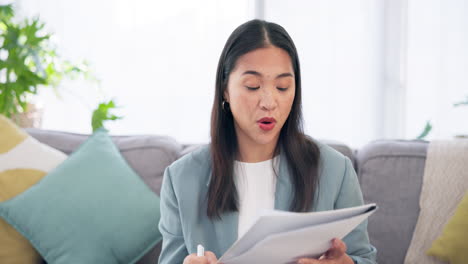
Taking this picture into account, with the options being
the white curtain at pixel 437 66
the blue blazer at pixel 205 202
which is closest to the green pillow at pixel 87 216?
the blue blazer at pixel 205 202

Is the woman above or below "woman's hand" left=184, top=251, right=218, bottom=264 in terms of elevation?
above

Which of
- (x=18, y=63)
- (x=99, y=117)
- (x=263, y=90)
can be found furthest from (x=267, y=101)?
(x=18, y=63)

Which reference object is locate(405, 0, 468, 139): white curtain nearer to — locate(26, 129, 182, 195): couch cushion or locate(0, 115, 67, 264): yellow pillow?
locate(26, 129, 182, 195): couch cushion

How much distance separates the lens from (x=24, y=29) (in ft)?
8.59

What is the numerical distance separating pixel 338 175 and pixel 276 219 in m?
0.60

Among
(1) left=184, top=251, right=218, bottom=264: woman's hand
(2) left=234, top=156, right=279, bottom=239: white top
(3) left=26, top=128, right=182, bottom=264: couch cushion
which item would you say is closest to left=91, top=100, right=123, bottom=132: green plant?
(3) left=26, top=128, right=182, bottom=264: couch cushion

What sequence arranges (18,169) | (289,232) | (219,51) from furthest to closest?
(219,51), (18,169), (289,232)

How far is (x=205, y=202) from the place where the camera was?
1524mm

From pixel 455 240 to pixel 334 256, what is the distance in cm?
74

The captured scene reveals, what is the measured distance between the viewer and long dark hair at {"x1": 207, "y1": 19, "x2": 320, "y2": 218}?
4.75 feet

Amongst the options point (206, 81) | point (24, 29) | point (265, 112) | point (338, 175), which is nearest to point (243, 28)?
point (265, 112)

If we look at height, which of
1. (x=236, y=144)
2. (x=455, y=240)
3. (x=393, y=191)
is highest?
(x=236, y=144)

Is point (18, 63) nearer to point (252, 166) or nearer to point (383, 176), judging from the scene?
point (252, 166)

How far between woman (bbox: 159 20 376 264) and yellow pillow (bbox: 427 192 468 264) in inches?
17.6
